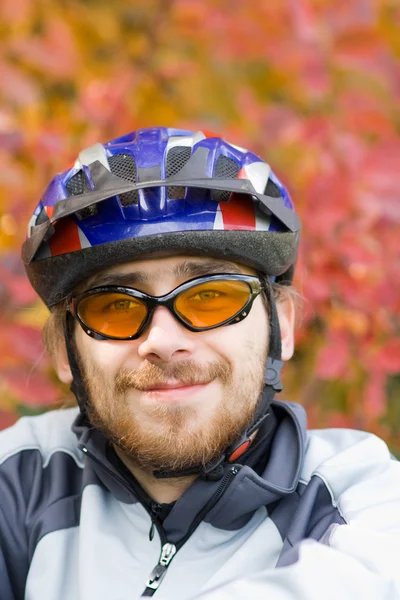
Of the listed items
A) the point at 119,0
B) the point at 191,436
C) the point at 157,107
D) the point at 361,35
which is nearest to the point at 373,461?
the point at 191,436

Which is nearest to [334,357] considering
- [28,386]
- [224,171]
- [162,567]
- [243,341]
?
[243,341]

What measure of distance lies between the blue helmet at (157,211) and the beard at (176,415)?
0.35 metres

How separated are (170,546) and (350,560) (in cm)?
70

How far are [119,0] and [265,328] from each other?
96.6 inches

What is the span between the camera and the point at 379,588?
1556mm

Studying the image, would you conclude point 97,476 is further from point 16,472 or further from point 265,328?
point 265,328

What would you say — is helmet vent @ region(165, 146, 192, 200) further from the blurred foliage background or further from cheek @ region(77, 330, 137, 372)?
the blurred foliage background

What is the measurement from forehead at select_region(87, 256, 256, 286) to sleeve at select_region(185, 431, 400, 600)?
0.77m

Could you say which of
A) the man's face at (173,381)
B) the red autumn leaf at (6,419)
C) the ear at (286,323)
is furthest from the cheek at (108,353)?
the red autumn leaf at (6,419)

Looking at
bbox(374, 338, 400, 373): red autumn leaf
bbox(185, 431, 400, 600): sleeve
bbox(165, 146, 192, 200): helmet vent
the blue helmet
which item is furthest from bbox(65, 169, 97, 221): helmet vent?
bbox(374, 338, 400, 373): red autumn leaf

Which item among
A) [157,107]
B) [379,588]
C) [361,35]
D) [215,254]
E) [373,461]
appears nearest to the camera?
[379,588]

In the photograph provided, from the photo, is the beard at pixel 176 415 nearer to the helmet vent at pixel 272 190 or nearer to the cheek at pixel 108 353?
the cheek at pixel 108 353

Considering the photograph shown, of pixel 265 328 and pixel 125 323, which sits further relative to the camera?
pixel 265 328

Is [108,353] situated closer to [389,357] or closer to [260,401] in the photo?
[260,401]
